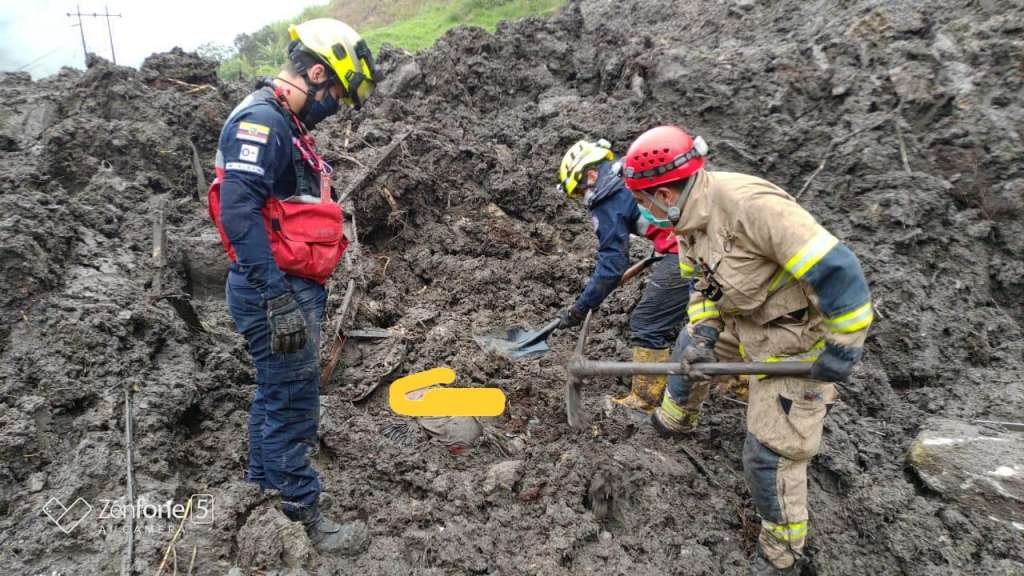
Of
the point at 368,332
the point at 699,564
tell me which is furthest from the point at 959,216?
the point at 368,332

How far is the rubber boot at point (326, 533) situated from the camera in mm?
2719

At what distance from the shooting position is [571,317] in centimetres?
410

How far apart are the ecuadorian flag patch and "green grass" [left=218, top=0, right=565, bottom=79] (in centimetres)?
833

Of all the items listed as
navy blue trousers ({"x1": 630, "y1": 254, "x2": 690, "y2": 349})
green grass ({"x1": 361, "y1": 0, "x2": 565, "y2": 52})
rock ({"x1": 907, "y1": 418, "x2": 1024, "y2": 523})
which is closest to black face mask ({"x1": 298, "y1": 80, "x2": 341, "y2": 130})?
navy blue trousers ({"x1": 630, "y1": 254, "x2": 690, "y2": 349})

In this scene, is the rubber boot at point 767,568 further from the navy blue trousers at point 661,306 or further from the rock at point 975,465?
the navy blue trousers at point 661,306

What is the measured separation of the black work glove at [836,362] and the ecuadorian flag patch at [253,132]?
2.47 m

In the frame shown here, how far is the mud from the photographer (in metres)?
2.67

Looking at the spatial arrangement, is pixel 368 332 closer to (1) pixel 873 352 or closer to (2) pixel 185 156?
(2) pixel 185 156

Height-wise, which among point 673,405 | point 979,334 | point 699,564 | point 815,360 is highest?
point 815,360

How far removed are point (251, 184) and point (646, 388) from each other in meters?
2.82

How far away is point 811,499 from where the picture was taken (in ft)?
9.82

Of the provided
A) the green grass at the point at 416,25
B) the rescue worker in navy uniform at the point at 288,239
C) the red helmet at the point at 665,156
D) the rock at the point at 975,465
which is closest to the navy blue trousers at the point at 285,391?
the rescue worker in navy uniform at the point at 288,239

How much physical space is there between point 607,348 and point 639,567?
206cm

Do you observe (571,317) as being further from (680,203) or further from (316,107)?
(316,107)
